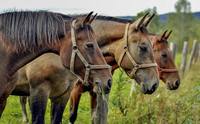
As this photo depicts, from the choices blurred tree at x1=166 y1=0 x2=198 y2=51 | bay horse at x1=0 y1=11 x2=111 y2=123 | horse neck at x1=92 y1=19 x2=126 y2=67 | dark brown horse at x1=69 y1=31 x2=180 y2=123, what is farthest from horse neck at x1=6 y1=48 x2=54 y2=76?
blurred tree at x1=166 y1=0 x2=198 y2=51

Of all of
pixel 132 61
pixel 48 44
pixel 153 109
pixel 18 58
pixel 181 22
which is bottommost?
pixel 181 22

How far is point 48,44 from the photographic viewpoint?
5859 millimetres

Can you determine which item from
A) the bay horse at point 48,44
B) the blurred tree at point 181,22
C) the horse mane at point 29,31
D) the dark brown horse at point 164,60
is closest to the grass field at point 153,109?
the dark brown horse at point 164,60

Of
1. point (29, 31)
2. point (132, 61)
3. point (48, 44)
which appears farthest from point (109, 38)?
point (29, 31)

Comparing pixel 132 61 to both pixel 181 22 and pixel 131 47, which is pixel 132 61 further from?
pixel 181 22

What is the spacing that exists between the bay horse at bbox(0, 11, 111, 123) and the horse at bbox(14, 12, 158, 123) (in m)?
1.49

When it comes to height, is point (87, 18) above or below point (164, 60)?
above

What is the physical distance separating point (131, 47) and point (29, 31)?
2.00 m

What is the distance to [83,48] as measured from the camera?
5.82 m

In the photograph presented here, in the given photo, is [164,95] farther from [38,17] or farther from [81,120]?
[38,17]

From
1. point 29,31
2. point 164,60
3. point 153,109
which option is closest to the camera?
point 29,31

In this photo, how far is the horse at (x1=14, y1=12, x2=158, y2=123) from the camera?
7.23 m

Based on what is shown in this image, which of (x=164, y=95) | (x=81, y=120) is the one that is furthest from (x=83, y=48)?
(x=81, y=120)

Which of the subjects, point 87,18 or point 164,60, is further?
point 164,60
